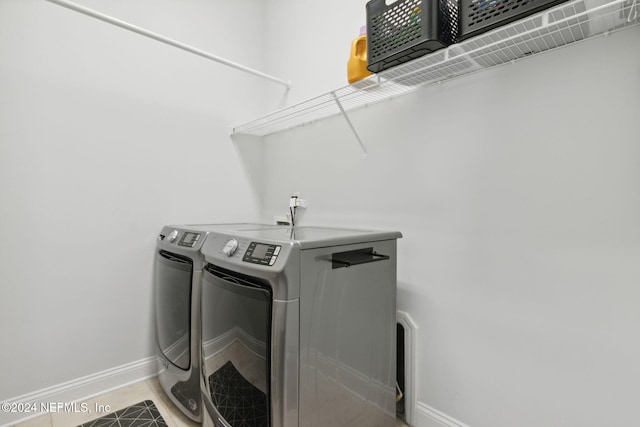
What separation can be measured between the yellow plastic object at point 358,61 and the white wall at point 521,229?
0.31 m

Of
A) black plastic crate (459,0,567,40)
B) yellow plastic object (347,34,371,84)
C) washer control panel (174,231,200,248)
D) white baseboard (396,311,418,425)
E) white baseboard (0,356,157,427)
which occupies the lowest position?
white baseboard (0,356,157,427)

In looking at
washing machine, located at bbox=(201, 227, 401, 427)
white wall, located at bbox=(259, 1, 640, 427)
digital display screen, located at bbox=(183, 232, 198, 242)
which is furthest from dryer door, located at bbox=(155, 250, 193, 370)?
white wall, located at bbox=(259, 1, 640, 427)

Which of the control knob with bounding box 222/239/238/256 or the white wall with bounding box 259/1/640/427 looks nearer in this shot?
the white wall with bounding box 259/1/640/427

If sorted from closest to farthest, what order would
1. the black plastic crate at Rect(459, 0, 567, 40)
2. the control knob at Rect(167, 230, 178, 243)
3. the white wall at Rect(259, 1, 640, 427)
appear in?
the black plastic crate at Rect(459, 0, 567, 40), the white wall at Rect(259, 1, 640, 427), the control knob at Rect(167, 230, 178, 243)

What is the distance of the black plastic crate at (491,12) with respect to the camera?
928 millimetres

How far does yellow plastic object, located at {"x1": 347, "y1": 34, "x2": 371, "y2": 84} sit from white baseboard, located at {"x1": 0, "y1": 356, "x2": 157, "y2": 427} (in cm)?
222

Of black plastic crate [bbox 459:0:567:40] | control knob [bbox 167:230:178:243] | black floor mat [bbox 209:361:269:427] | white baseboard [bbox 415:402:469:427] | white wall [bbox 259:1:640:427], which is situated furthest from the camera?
control knob [bbox 167:230:178:243]

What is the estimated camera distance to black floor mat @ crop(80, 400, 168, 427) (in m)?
1.65

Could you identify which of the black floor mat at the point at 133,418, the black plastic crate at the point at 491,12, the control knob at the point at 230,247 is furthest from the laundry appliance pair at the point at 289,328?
the black plastic crate at the point at 491,12

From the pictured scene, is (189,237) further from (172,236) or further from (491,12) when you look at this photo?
(491,12)

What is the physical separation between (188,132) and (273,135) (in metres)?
0.65

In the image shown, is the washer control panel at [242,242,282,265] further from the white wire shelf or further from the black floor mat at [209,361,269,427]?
the white wire shelf

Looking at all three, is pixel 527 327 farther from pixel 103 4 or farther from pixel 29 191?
pixel 103 4

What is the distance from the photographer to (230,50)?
8.20 feet
